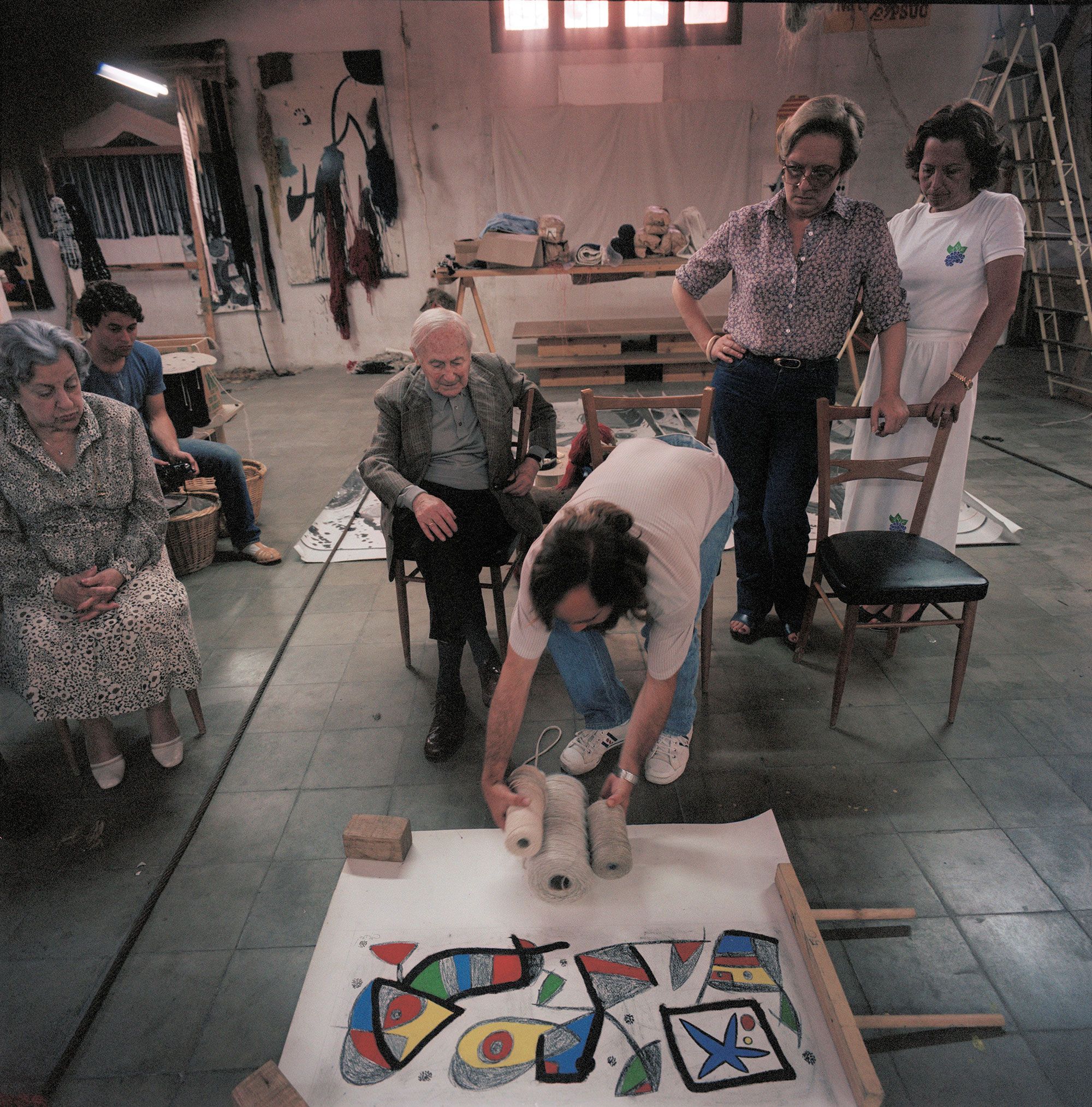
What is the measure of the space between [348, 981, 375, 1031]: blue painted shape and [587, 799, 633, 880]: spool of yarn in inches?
19.0

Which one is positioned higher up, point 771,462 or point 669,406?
point 669,406

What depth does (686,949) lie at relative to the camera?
1423 millimetres

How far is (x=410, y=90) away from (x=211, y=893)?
7.01 m

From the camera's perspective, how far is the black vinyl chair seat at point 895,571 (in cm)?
200

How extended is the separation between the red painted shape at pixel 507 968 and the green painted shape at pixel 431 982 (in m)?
0.10

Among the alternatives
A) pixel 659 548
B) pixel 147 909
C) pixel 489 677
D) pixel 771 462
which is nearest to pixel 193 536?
pixel 489 677

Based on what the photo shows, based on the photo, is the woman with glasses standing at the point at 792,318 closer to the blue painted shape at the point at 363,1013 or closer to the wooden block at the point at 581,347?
the blue painted shape at the point at 363,1013

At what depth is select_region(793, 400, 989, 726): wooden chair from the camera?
6.59ft

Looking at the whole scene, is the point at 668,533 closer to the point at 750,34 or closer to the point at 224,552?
the point at 224,552

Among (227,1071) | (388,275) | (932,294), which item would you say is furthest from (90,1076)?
(388,275)

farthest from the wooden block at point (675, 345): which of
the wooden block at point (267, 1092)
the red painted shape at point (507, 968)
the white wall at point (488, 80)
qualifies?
A: the wooden block at point (267, 1092)

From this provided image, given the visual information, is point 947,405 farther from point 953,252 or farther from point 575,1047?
point 575,1047

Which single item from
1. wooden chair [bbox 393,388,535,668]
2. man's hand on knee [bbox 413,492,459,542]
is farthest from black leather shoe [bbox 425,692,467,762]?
man's hand on knee [bbox 413,492,459,542]

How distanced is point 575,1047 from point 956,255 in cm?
231
